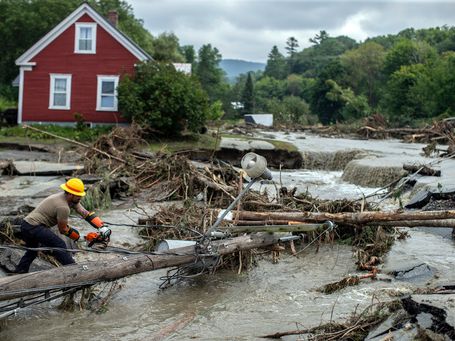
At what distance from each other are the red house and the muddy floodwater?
19.0 m

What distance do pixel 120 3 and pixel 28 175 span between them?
51783mm

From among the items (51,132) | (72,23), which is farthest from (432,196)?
(72,23)

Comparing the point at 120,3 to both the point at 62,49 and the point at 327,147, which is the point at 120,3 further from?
the point at 327,147

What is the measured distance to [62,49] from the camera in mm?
29875

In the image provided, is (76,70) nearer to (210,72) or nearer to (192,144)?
(192,144)

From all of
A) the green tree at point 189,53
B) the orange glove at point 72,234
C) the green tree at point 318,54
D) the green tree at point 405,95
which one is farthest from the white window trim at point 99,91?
the green tree at point 318,54

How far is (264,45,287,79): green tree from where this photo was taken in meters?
134

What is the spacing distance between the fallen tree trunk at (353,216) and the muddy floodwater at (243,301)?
906 millimetres

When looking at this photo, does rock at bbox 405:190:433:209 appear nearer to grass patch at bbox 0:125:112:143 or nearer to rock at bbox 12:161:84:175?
rock at bbox 12:161:84:175

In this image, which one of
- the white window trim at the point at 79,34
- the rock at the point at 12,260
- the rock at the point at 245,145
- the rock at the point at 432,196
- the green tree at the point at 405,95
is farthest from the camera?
the green tree at the point at 405,95

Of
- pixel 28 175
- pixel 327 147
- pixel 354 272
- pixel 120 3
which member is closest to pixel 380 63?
pixel 120 3

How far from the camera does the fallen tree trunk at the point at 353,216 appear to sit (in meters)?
9.33

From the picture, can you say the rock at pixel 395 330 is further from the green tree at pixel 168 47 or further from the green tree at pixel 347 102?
the green tree at pixel 347 102

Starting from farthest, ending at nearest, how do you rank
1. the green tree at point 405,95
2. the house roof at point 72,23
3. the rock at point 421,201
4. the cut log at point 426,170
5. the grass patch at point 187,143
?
the green tree at point 405,95
the house roof at point 72,23
the grass patch at point 187,143
the cut log at point 426,170
the rock at point 421,201
